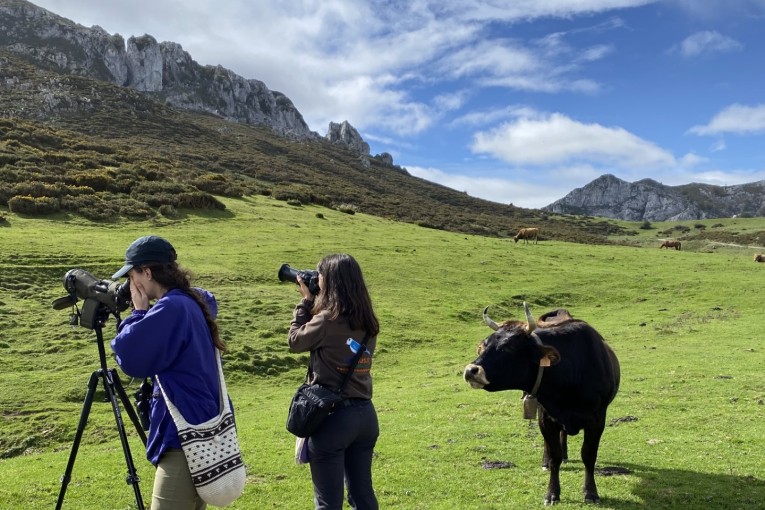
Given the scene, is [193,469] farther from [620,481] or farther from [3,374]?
[3,374]

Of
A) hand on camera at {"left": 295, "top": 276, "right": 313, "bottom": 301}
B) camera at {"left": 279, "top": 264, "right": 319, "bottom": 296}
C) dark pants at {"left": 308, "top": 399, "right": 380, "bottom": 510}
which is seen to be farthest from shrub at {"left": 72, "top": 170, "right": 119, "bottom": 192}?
dark pants at {"left": 308, "top": 399, "right": 380, "bottom": 510}

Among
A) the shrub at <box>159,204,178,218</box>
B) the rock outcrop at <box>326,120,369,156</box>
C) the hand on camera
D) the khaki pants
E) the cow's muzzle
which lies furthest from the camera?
the rock outcrop at <box>326,120,369,156</box>

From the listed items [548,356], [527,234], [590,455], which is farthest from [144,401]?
[527,234]

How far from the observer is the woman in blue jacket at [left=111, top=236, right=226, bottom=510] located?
3850mm

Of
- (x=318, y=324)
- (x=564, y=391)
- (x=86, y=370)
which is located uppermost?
(x=318, y=324)

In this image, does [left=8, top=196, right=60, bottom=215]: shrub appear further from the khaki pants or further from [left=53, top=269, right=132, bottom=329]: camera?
the khaki pants

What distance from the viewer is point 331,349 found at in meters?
4.85

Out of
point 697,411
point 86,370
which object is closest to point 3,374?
point 86,370

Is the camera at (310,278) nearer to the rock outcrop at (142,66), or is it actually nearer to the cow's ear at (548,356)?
the cow's ear at (548,356)

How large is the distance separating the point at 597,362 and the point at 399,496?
11.0 ft

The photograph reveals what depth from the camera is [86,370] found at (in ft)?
50.8

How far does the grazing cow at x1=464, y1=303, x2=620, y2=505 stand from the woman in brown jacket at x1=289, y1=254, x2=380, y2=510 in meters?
1.86

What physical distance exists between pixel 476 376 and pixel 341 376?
2067mm

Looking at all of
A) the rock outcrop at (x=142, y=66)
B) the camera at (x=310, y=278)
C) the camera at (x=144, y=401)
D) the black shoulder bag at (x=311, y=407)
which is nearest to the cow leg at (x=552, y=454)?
the black shoulder bag at (x=311, y=407)
